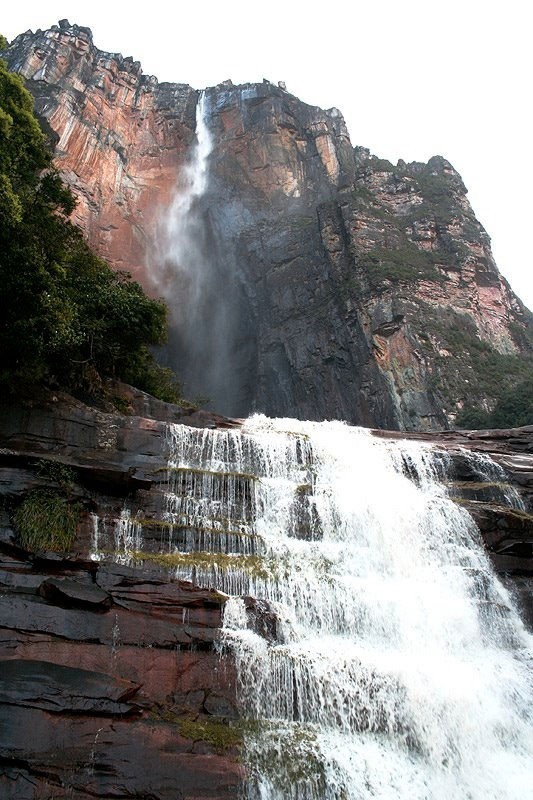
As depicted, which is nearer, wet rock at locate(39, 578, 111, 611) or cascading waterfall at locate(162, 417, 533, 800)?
cascading waterfall at locate(162, 417, 533, 800)

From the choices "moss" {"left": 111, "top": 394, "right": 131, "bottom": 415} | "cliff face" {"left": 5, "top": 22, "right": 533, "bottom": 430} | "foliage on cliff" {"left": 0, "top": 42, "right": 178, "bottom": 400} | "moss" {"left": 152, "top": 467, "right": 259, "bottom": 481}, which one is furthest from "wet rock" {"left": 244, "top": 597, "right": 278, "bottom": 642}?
"cliff face" {"left": 5, "top": 22, "right": 533, "bottom": 430}

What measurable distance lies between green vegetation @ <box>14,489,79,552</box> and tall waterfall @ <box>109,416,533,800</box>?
77.2 inches

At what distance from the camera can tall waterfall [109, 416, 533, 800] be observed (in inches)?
369

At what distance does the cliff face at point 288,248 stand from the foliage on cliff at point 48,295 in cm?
1764

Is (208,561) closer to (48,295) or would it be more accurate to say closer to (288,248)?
(48,295)

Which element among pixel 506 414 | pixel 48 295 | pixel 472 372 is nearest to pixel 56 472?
pixel 48 295

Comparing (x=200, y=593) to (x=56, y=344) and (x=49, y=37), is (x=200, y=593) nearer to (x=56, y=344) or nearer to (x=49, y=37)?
(x=56, y=344)

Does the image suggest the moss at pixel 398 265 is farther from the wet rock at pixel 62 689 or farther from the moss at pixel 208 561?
the wet rock at pixel 62 689

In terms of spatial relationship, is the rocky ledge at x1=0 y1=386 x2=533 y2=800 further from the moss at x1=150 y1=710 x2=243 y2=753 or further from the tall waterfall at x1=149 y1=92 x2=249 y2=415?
the tall waterfall at x1=149 y1=92 x2=249 y2=415

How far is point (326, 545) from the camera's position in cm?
1364

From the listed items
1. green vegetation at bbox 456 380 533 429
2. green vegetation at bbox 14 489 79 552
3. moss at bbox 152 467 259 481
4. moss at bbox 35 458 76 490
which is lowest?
green vegetation at bbox 14 489 79 552

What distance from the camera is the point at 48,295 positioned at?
544 inches

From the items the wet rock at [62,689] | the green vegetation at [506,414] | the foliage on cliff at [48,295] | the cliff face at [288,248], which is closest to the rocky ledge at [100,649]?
the wet rock at [62,689]

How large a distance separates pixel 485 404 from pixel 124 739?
29.3 metres
